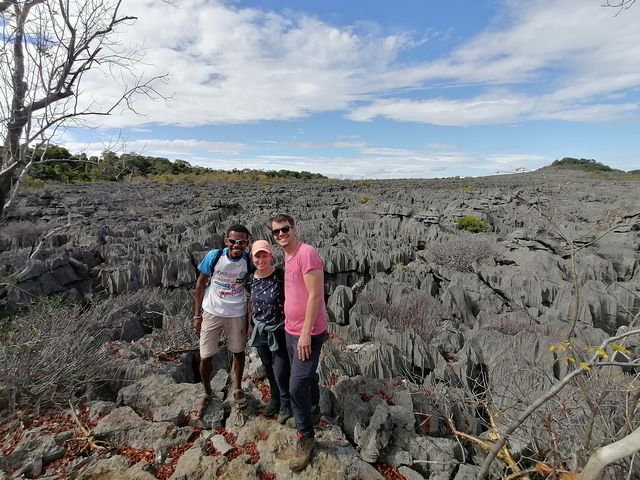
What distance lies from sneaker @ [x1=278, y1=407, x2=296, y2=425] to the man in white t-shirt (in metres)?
0.37

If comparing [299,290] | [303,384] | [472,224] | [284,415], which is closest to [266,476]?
[284,415]

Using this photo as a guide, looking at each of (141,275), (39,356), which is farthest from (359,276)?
(39,356)

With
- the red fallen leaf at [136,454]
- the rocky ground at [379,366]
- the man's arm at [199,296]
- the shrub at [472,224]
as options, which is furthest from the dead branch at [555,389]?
the shrub at [472,224]

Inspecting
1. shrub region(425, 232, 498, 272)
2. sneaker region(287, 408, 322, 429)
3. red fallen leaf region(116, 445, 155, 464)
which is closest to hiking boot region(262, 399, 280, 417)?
sneaker region(287, 408, 322, 429)

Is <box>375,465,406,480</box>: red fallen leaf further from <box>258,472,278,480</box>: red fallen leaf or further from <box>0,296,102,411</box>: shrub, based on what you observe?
<box>0,296,102,411</box>: shrub

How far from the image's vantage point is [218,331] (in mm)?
3174

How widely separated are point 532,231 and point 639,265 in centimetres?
255

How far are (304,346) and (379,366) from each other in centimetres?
154

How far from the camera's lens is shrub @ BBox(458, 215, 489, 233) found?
11459mm

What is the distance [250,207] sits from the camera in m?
16.8

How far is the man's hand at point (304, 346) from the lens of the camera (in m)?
2.39

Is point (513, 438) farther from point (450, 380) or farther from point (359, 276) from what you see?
point (359, 276)

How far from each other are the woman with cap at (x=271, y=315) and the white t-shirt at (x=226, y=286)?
8.2 inches

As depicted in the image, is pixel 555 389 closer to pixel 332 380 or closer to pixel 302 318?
pixel 302 318
